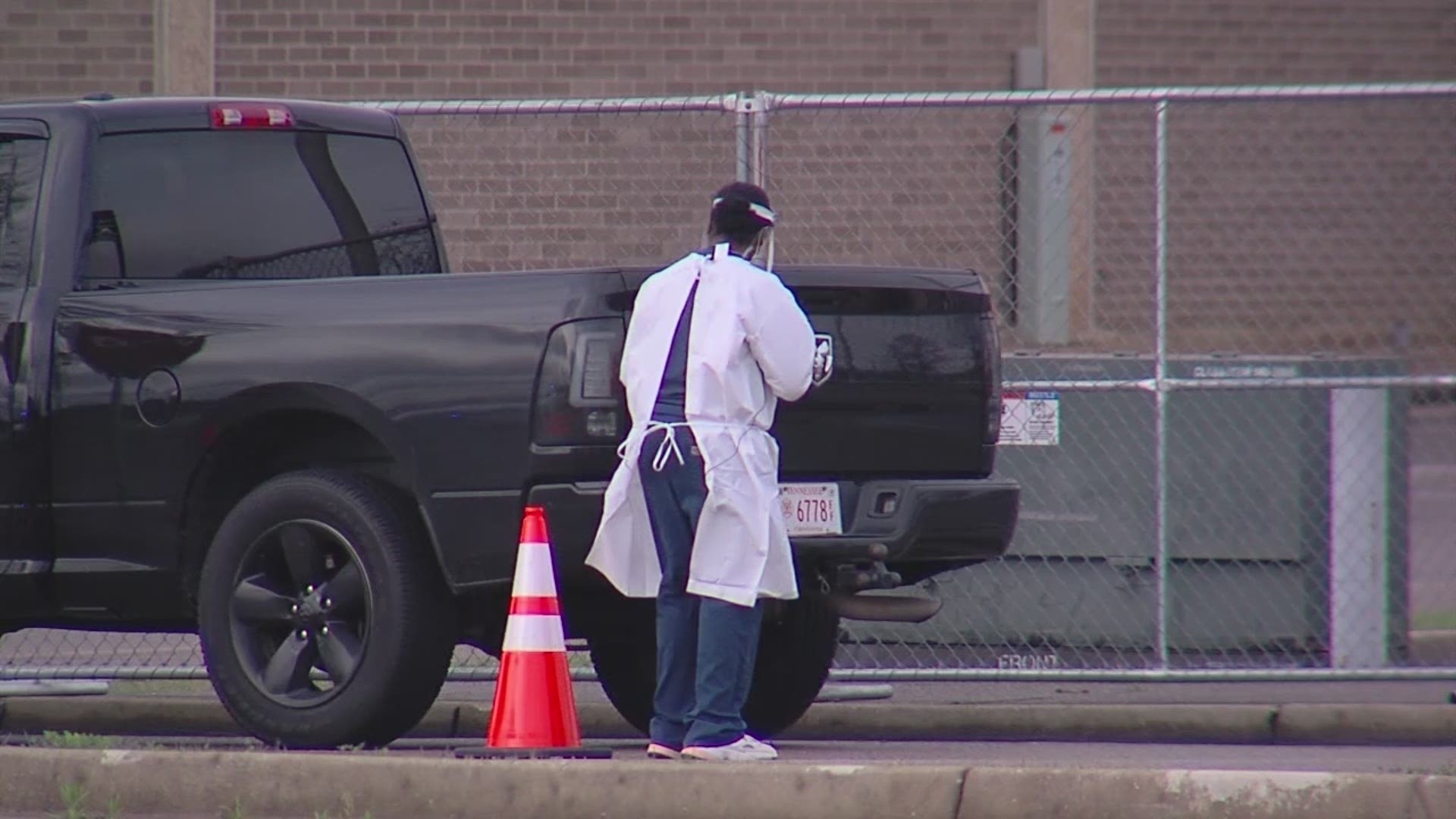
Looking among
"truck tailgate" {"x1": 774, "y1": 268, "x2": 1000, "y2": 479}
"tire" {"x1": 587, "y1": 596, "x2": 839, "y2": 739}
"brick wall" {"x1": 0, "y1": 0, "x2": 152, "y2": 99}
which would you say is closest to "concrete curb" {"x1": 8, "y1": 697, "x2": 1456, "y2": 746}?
"tire" {"x1": 587, "y1": 596, "x2": 839, "y2": 739}

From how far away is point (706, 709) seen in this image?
6.51 meters

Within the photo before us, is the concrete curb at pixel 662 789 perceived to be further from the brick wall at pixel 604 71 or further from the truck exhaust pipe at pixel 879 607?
the brick wall at pixel 604 71

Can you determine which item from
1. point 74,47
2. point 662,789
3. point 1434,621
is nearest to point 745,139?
point 662,789

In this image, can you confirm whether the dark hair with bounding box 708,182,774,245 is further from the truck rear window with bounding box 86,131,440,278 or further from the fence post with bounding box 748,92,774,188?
the fence post with bounding box 748,92,774,188

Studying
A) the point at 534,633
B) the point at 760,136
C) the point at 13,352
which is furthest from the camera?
the point at 760,136

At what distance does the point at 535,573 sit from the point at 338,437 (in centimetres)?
103

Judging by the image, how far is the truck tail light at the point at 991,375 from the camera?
701 cm

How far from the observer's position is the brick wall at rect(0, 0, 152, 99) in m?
16.8

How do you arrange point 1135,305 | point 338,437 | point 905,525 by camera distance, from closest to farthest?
1. point 905,525
2. point 338,437
3. point 1135,305

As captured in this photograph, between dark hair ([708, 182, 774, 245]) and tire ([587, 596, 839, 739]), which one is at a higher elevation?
dark hair ([708, 182, 774, 245])

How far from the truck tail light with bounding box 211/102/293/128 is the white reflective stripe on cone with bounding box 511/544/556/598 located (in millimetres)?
2225

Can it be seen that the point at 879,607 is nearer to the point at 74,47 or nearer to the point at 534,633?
the point at 534,633

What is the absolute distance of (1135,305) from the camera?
19.0 m

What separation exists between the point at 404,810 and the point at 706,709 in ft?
3.17
